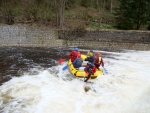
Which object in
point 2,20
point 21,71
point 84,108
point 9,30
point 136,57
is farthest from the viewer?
point 2,20

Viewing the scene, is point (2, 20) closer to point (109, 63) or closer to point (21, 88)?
point (109, 63)

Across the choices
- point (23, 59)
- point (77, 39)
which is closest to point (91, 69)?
point (23, 59)

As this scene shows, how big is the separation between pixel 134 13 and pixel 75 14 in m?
6.98

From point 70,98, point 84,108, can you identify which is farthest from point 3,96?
point 84,108

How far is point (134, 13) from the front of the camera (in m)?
22.8

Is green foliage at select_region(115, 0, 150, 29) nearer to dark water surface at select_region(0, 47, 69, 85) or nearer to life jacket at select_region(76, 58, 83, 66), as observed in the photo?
dark water surface at select_region(0, 47, 69, 85)

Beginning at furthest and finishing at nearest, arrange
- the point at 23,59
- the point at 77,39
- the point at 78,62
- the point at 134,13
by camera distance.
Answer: the point at 134,13
the point at 77,39
the point at 23,59
the point at 78,62

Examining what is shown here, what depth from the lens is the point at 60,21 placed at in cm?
2367

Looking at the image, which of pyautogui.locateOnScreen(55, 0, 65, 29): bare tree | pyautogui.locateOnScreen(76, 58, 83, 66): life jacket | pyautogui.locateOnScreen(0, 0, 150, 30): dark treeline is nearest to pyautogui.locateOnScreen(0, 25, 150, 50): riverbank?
pyautogui.locateOnScreen(0, 0, 150, 30): dark treeline

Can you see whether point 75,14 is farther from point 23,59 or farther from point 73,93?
point 73,93

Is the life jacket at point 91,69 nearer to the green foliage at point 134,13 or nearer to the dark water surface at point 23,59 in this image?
the dark water surface at point 23,59

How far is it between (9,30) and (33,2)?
8.42 m

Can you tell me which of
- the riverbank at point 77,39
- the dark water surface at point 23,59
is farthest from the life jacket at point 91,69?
the riverbank at point 77,39

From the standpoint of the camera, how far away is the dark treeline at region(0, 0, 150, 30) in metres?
22.8
